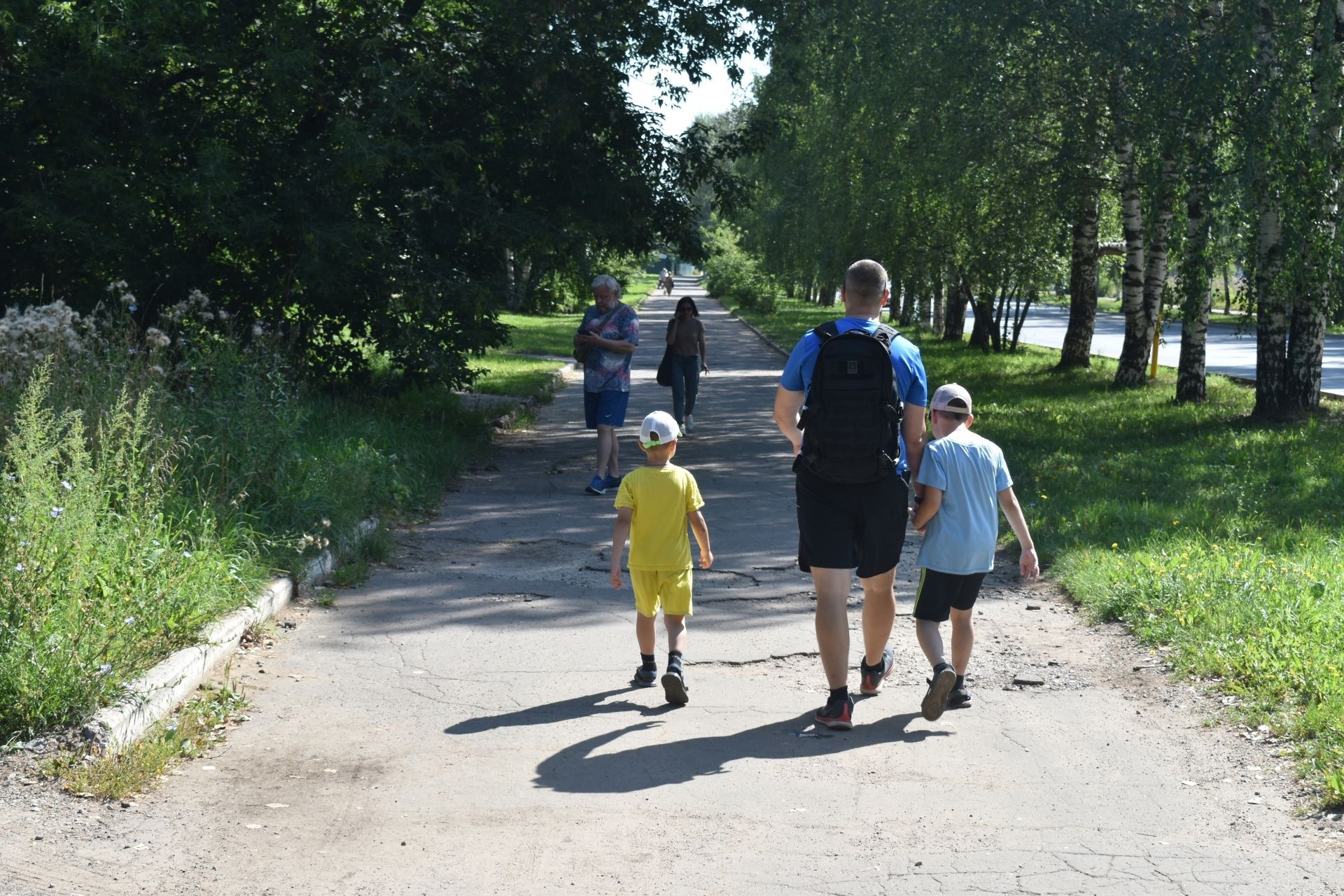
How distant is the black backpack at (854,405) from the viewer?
18.4ft

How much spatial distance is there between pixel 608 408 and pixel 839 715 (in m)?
6.24

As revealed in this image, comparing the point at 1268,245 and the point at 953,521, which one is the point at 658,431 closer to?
the point at 953,521

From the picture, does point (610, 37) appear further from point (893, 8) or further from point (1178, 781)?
point (1178, 781)

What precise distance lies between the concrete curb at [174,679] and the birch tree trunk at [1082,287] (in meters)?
18.6

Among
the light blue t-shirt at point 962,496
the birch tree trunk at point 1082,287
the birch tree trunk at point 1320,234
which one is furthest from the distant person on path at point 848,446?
the birch tree trunk at point 1082,287

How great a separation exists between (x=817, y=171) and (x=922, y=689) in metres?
27.0

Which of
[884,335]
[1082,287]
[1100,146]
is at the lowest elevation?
[884,335]

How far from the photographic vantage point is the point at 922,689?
21.4 ft

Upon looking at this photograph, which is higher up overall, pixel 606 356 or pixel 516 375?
pixel 606 356

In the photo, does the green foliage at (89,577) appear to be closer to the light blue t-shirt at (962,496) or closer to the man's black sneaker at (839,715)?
the man's black sneaker at (839,715)

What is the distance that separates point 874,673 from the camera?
6348 millimetres

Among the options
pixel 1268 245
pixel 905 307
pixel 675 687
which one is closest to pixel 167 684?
pixel 675 687

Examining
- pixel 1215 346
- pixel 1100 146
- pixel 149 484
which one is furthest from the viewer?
pixel 1215 346

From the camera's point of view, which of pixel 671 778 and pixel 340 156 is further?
pixel 340 156
